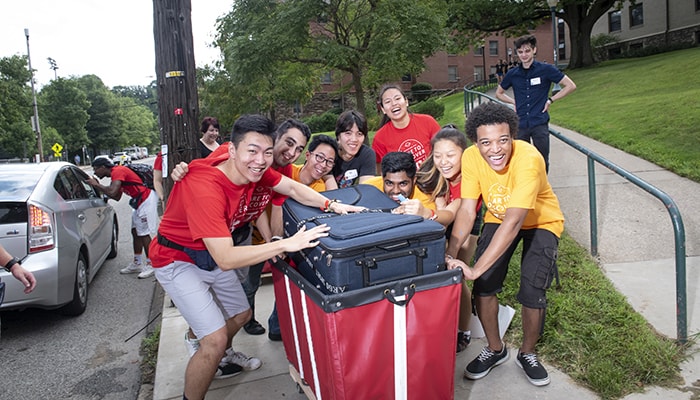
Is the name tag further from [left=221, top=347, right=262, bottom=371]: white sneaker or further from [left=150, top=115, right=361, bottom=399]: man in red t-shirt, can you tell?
[left=221, top=347, right=262, bottom=371]: white sneaker

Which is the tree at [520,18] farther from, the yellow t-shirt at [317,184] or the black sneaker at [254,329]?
the black sneaker at [254,329]

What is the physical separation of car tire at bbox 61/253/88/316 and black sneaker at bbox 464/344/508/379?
12.9 ft

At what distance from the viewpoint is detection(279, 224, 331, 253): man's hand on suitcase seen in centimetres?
227

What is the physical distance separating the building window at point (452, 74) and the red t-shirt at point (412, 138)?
48.8 m

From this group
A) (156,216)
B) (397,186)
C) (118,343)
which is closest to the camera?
(397,186)

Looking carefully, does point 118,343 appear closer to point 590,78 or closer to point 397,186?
point 397,186

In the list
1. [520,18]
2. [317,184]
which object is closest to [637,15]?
[520,18]

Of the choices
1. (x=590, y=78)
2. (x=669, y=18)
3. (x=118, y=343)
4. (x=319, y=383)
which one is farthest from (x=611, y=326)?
(x=669, y=18)

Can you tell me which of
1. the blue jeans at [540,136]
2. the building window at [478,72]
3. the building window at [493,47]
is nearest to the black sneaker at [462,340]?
the blue jeans at [540,136]

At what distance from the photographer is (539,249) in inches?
118

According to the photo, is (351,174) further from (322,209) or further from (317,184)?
(322,209)

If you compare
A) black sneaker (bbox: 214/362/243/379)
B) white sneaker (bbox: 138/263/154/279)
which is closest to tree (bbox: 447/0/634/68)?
white sneaker (bbox: 138/263/154/279)

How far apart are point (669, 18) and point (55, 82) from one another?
213 feet

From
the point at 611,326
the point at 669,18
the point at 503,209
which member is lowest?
the point at 611,326
